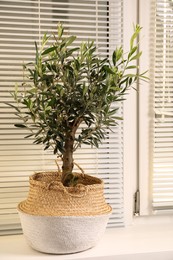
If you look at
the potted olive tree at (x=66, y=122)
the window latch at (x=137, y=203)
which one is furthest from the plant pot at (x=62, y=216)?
the window latch at (x=137, y=203)

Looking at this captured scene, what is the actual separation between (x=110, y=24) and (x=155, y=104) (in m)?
0.41

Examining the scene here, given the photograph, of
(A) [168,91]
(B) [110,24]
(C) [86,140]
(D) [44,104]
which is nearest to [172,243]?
(C) [86,140]

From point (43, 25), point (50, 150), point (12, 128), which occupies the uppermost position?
point (43, 25)

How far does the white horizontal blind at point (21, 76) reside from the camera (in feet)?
5.08

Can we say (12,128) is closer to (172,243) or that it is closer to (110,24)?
(110,24)

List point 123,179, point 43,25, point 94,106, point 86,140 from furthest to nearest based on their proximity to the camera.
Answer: point 123,179 < point 43,25 < point 86,140 < point 94,106

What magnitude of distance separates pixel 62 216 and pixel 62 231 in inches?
2.1

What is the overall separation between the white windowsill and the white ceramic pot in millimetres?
44

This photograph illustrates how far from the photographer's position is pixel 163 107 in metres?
1.70

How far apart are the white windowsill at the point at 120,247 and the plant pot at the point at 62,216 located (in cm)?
5

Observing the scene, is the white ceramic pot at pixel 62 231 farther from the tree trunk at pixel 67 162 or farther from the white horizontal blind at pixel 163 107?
the white horizontal blind at pixel 163 107

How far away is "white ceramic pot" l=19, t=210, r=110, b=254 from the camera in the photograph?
4.19ft

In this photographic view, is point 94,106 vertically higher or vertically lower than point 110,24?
lower

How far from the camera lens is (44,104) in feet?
4.31
